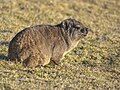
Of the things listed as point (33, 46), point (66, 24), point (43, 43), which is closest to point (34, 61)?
point (33, 46)

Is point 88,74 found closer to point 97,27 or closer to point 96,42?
point 96,42

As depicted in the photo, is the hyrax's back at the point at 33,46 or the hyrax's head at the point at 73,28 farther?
the hyrax's head at the point at 73,28

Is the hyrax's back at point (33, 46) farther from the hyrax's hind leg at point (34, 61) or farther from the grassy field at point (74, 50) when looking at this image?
the grassy field at point (74, 50)

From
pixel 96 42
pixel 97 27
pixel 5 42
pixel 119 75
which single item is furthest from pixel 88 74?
pixel 97 27

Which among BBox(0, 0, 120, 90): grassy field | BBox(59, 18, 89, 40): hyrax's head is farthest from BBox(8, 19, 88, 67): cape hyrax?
BBox(0, 0, 120, 90): grassy field

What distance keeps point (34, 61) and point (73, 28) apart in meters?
1.95

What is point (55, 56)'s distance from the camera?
12.3 meters

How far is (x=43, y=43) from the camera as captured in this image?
39.2 feet

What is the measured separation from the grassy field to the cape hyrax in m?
0.24

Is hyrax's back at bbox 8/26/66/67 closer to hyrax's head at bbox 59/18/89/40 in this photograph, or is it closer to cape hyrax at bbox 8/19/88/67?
cape hyrax at bbox 8/19/88/67

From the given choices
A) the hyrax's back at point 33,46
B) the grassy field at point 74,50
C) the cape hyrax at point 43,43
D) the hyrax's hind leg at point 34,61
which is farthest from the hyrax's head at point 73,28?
the hyrax's hind leg at point 34,61

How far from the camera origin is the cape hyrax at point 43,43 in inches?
451

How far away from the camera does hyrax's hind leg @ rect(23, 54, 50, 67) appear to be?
1148 centimetres

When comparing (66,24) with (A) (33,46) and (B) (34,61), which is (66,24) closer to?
(A) (33,46)
